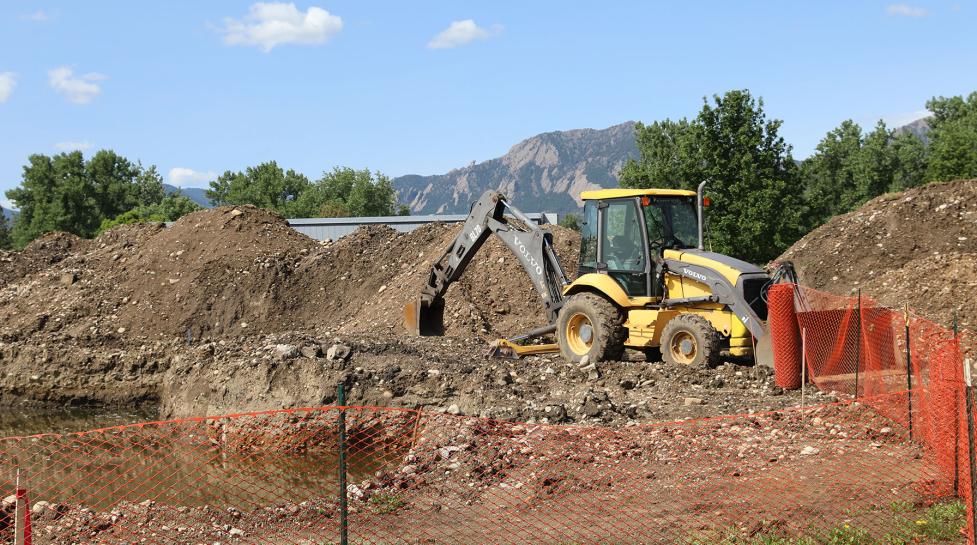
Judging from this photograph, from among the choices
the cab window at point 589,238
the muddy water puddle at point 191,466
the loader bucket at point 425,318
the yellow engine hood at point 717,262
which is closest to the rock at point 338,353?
the muddy water puddle at point 191,466

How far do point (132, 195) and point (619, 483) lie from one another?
262 feet

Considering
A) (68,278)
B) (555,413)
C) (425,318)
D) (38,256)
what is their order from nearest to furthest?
(555,413)
(425,318)
(68,278)
(38,256)

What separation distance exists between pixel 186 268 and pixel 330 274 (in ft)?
13.5

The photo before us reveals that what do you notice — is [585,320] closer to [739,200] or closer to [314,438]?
[314,438]

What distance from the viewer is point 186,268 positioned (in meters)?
24.9

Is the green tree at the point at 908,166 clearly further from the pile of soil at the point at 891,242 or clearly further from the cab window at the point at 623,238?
the cab window at the point at 623,238

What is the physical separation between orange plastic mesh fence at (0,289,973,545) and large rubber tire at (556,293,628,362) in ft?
10.0

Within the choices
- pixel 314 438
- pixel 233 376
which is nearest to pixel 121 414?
pixel 233 376

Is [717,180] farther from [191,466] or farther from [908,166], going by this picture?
[908,166]

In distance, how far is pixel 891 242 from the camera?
72.9 ft

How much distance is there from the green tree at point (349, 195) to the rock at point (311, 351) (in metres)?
73.0

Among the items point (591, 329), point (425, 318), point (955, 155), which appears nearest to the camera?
point (591, 329)

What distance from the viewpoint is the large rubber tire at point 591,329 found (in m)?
13.1

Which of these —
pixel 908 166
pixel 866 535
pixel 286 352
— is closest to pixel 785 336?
pixel 866 535
